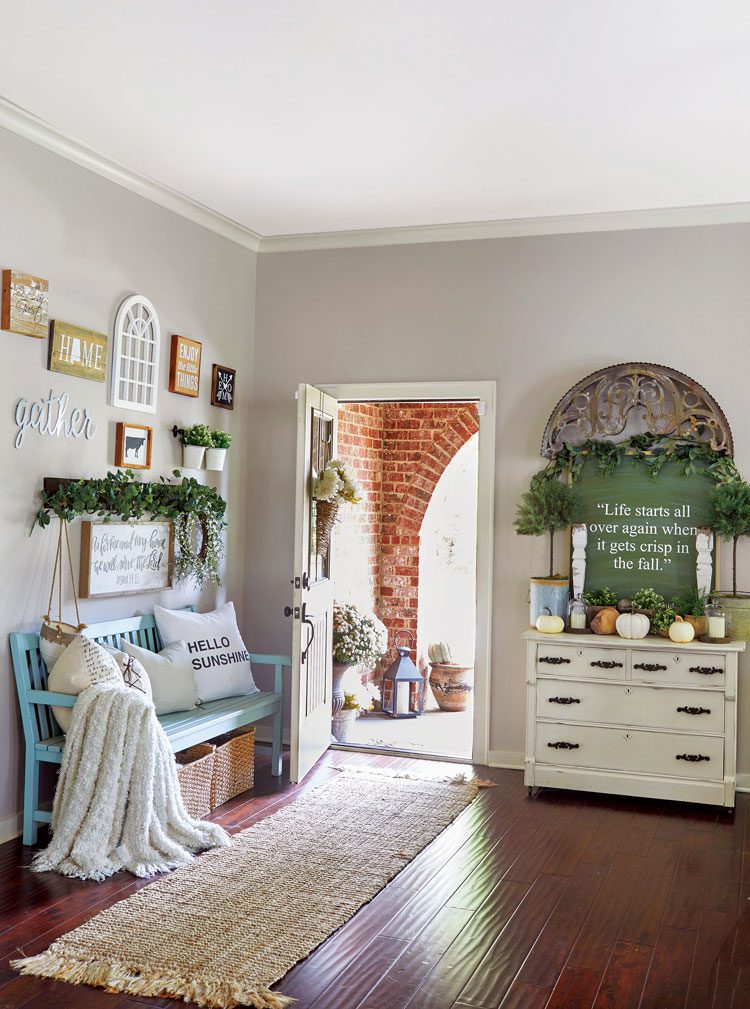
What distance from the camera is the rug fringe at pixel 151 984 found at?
2760 mm

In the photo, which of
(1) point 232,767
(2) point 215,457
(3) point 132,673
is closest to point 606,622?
(1) point 232,767

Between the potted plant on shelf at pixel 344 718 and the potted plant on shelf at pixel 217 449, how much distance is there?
5.98 feet

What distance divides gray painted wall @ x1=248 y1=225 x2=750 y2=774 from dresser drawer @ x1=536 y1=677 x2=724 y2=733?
17.4 inches

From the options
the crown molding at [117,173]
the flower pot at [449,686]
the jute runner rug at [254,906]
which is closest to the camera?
the jute runner rug at [254,906]

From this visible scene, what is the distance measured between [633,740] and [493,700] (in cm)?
89

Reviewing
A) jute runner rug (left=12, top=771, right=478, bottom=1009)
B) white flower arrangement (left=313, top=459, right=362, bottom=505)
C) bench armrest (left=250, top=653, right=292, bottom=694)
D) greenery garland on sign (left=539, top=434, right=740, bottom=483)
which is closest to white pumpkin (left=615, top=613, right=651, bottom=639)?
greenery garland on sign (left=539, top=434, right=740, bottom=483)

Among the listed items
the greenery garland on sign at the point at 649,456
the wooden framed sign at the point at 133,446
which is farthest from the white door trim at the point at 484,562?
the wooden framed sign at the point at 133,446

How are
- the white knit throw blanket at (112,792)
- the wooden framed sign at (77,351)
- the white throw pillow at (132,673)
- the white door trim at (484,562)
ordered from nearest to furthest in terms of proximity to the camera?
the white knit throw blanket at (112,792)
the white throw pillow at (132,673)
the wooden framed sign at (77,351)
the white door trim at (484,562)

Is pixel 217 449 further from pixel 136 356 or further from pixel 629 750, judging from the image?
pixel 629 750

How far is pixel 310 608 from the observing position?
525 cm

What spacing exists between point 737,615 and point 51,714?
331 cm

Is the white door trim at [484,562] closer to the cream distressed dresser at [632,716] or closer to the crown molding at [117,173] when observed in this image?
the cream distressed dresser at [632,716]

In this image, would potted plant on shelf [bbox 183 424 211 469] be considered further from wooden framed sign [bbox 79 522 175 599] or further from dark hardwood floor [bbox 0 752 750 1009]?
dark hardwood floor [bbox 0 752 750 1009]

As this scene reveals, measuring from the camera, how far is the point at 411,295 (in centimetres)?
567
